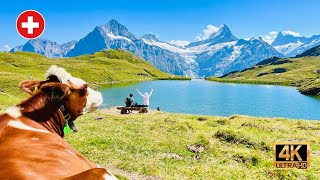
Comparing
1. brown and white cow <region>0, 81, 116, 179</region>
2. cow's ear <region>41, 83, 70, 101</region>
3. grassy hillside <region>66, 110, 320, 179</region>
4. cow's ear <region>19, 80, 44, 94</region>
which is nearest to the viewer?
brown and white cow <region>0, 81, 116, 179</region>

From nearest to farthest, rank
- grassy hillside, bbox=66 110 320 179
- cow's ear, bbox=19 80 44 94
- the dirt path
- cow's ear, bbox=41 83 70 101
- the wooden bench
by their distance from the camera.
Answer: cow's ear, bbox=41 83 70 101
cow's ear, bbox=19 80 44 94
the dirt path
grassy hillside, bbox=66 110 320 179
the wooden bench

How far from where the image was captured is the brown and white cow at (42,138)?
4891 mm

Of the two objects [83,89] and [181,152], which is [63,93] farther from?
[181,152]

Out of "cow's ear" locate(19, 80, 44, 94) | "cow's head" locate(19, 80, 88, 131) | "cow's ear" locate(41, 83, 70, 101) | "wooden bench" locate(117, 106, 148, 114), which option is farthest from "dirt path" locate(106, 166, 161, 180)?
"wooden bench" locate(117, 106, 148, 114)

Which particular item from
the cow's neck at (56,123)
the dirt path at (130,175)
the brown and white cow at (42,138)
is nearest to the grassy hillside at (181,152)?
the dirt path at (130,175)

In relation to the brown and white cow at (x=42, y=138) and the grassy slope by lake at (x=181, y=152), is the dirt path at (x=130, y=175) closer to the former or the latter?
the grassy slope by lake at (x=181, y=152)

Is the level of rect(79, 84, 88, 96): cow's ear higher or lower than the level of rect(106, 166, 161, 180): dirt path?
higher

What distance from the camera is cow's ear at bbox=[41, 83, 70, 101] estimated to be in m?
6.84

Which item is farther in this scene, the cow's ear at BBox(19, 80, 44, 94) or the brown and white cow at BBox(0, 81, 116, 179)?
the cow's ear at BBox(19, 80, 44, 94)

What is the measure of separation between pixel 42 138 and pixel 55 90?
1.11 meters

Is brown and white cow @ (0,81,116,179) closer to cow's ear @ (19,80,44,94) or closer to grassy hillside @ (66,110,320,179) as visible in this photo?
cow's ear @ (19,80,44,94)

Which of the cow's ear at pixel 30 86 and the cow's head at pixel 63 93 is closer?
the cow's head at pixel 63 93

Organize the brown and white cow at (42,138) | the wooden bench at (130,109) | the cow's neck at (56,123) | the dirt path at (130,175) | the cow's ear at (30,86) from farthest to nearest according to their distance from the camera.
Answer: the wooden bench at (130,109), the dirt path at (130,175), the cow's ear at (30,86), the cow's neck at (56,123), the brown and white cow at (42,138)

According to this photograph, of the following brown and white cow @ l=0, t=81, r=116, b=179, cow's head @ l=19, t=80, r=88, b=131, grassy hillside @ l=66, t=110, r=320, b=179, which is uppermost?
cow's head @ l=19, t=80, r=88, b=131
